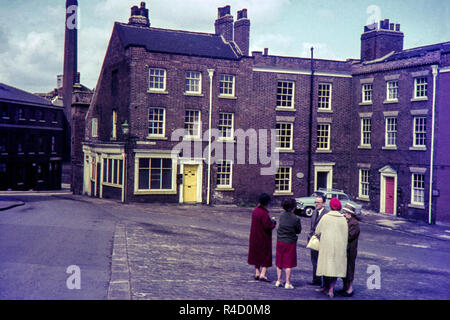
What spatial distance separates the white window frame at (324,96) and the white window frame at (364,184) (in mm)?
4860

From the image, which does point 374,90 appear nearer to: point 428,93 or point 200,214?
point 428,93

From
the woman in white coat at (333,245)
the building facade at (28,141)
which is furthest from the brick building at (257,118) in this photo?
the woman in white coat at (333,245)

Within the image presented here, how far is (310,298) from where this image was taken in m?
8.04

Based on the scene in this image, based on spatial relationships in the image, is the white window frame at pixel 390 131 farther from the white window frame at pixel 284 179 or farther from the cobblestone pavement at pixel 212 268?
the cobblestone pavement at pixel 212 268

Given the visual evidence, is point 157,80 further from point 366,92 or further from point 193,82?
point 366,92

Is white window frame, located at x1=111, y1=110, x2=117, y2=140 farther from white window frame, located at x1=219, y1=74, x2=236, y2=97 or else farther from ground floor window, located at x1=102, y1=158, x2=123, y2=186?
white window frame, located at x1=219, y1=74, x2=236, y2=97

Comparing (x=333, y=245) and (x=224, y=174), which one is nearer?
(x=333, y=245)

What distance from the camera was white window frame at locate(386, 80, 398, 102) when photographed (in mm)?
27516

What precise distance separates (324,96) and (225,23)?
27.5ft

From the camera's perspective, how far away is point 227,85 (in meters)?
28.1

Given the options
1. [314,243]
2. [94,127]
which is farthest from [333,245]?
[94,127]

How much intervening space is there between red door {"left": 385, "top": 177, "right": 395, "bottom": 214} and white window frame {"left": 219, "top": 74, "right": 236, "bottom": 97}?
1105cm

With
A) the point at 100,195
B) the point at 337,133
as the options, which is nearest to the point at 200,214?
the point at 100,195
